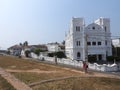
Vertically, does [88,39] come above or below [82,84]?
above

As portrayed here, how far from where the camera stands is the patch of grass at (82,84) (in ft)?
79.3

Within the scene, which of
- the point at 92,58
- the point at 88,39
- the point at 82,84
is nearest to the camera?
the point at 82,84

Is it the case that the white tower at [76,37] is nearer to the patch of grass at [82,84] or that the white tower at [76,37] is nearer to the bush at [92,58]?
the bush at [92,58]

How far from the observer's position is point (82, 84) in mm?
25391

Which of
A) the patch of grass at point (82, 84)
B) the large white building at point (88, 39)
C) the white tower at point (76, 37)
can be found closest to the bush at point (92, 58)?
the large white building at point (88, 39)

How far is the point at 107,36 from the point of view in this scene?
74.2 metres

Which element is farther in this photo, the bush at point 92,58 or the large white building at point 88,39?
the large white building at point 88,39

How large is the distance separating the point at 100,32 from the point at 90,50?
233 inches

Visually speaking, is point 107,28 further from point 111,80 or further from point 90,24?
point 111,80

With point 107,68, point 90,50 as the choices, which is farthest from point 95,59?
point 107,68

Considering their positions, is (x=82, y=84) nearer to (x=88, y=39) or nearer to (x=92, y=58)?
(x=92, y=58)

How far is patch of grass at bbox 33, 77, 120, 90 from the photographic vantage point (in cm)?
2417

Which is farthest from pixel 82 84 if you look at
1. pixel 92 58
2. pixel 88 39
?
pixel 88 39

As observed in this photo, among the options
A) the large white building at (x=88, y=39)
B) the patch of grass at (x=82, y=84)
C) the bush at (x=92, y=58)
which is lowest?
the patch of grass at (x=82, y=84)
